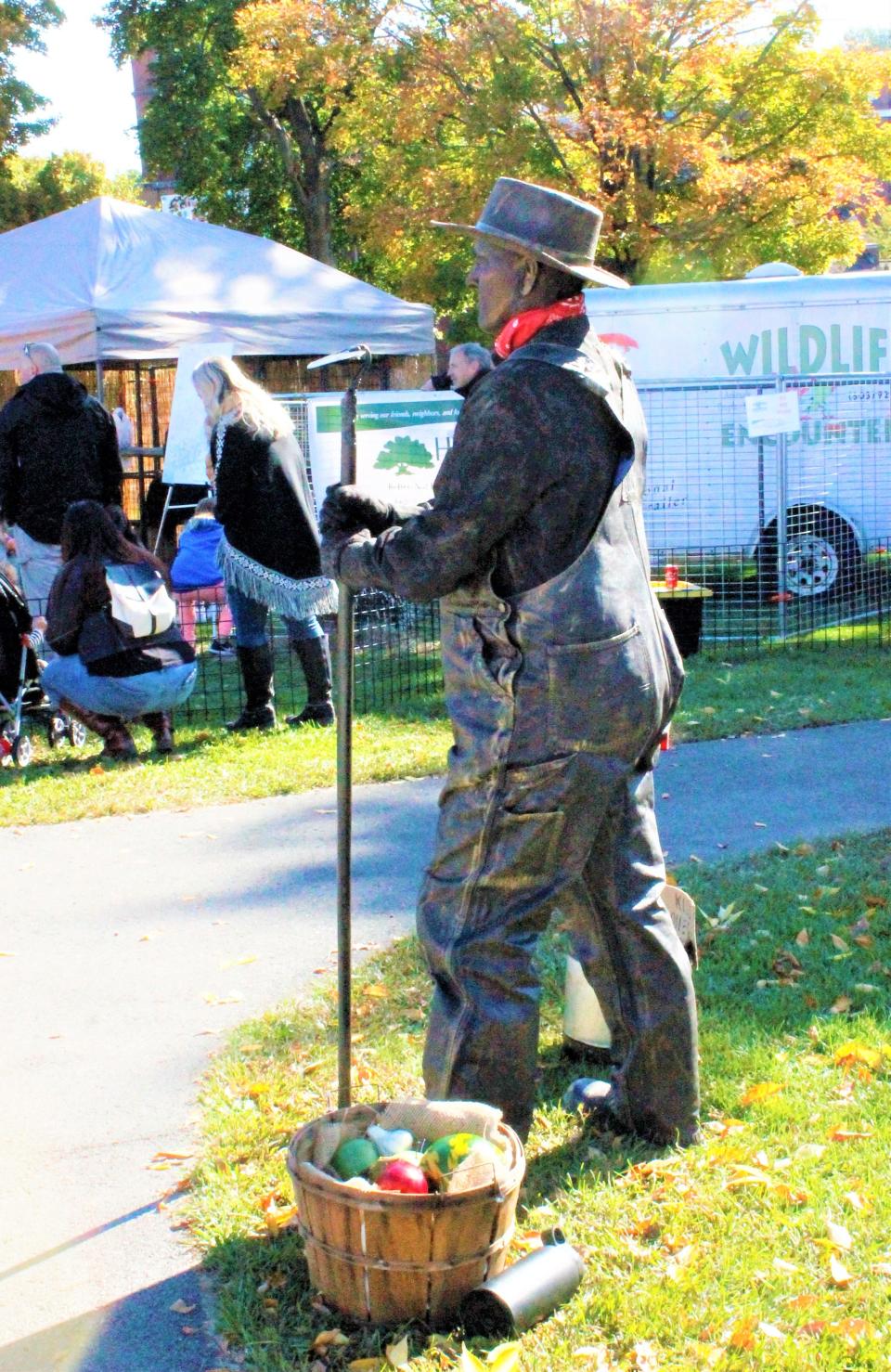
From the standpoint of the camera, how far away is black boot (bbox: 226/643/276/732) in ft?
27.7

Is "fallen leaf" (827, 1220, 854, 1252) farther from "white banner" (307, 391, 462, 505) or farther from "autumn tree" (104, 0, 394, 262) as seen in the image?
"autumn tree" (104, 0, 394, 262)

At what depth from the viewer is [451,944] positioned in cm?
330

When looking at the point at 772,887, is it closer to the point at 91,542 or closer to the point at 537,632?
the point at 537,632

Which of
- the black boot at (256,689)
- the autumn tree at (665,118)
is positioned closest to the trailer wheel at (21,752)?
the black boot at (256,689)

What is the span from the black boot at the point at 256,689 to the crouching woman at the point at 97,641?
0.59m

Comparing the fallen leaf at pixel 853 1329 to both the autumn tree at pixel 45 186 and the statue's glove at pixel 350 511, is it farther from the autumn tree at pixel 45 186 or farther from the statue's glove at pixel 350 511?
the autumn tree at pixel 45 186

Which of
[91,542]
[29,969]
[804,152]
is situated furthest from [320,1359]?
[804,152]

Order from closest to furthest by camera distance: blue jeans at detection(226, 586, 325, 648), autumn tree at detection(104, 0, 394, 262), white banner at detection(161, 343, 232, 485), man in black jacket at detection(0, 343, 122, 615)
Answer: blue jeans at detection(226, 586, 325, 648), man in black jacket at detection(0, 343, 122, 615), white banner at detection(161, 343, 232, 485), autumn tree at detection(104, 0, 394, 262)

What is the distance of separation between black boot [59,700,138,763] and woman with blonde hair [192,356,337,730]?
78 centimetres

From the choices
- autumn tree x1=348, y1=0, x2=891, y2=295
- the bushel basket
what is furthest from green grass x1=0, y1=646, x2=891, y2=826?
autumn tree x1=348, y1=0, x2=891, y2=295

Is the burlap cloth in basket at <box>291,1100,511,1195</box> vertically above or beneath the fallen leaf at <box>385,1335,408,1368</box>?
above

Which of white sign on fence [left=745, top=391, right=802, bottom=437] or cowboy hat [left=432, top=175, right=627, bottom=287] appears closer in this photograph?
cowboy hat [left=432, top=175, right=627, bottom=287]

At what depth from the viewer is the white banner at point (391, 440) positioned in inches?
398

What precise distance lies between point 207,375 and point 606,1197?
5.87 metres
